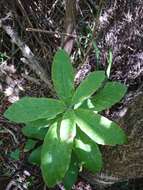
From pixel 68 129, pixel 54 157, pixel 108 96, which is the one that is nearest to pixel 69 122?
pixel 68 129

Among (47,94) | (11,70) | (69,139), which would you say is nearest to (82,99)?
(69,139)

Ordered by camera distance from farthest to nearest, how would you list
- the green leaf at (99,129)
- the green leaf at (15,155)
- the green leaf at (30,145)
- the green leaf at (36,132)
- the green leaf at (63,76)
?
the green leaf at (15,155) < the green leaf at (30,145) < the green leaf at (36,132) < the green leaf at (63,76) < the green leaf at (99,129)

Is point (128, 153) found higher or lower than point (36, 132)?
lower

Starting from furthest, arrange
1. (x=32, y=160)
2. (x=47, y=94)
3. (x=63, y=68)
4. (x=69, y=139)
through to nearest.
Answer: (x=47, y=94), (x=32, y=160), (x=63, y=68), (x=69, y=139)

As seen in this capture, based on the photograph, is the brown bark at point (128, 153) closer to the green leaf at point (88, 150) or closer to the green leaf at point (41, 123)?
the green leaf at point (88, 150)

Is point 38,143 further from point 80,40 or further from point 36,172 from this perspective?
point 80,40

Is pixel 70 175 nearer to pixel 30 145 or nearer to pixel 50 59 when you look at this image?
pixel 30 145

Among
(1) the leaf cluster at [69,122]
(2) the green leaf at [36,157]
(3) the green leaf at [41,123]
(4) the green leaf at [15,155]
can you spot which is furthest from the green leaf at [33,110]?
(4) the green leaf at [15,155]
